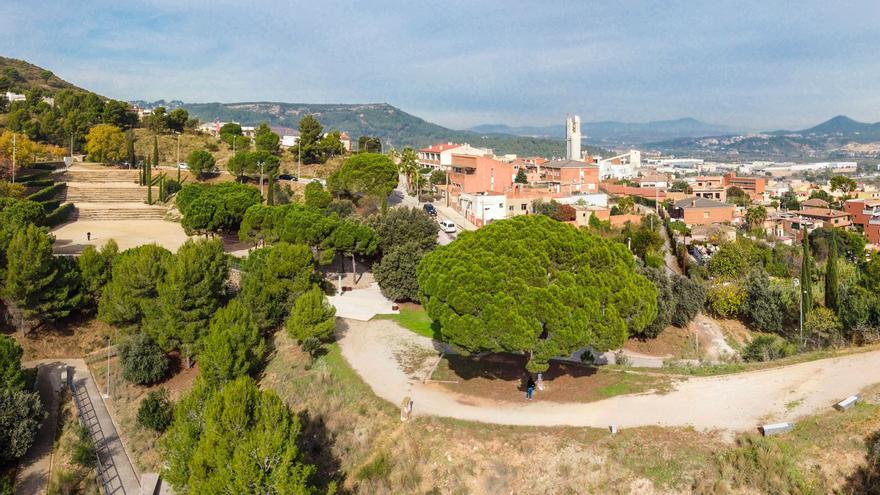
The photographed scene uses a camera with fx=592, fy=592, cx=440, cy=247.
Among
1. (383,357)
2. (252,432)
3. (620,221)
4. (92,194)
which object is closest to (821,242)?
(620,221)

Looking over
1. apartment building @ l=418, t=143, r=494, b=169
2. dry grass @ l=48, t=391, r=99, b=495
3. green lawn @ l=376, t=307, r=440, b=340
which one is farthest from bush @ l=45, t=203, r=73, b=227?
apartment building @ l=418, t=143, r=494, b=169

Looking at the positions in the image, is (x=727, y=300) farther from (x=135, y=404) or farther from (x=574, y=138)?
(x=574, y=138)

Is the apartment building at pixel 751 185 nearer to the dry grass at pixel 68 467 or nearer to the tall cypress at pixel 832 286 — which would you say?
the tall cypress at pixel 832 286

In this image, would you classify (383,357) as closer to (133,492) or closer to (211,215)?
(133,492)

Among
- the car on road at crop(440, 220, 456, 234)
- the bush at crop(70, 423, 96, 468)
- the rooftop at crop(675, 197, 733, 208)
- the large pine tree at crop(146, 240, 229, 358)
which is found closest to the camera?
the bush at crop(70, 423, 96, 468)

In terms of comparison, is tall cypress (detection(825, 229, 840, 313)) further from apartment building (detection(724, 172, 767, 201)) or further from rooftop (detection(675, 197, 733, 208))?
apartment building (detection(724, 172, 767, 201))

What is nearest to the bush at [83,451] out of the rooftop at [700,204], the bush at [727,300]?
the bush at [727,300]

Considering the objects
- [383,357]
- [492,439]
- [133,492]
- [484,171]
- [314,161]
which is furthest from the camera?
[314,161]
